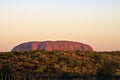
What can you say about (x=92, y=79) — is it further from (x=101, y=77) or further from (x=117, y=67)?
(x=117, y=67)

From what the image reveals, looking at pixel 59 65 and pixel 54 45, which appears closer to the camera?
pixel 59 65

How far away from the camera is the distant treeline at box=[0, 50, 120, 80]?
4031 centimetres

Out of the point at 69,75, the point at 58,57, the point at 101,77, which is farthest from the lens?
the point at 58,57

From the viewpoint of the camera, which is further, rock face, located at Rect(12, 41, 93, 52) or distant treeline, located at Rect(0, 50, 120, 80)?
rock face, located at Rect(12, 41, 93, 52)

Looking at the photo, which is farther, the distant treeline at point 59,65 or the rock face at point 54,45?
the rock face at point 54,45

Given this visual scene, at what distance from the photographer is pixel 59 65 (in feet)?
153

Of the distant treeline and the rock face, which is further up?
the distant treeline

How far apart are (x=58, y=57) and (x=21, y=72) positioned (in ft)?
27.6

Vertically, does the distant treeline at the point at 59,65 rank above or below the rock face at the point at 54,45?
above

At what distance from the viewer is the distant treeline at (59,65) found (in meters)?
40.3

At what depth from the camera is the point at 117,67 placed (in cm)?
4453

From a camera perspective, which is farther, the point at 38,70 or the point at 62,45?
the point at 62,45

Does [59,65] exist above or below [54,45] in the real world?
above

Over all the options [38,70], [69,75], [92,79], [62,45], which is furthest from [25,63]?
[62,45]
